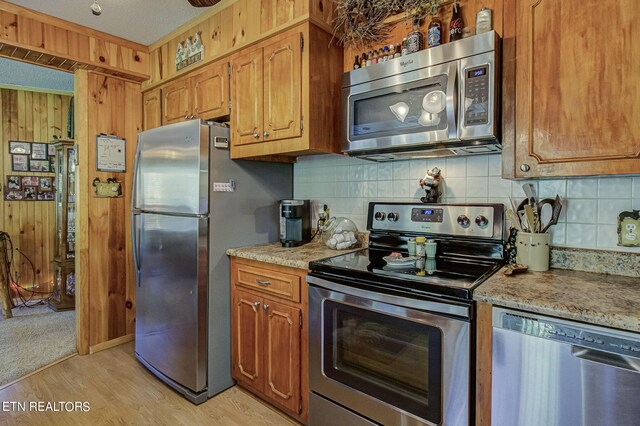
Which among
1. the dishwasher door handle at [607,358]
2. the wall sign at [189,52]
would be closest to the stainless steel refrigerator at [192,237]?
the wall sign at [189,52]

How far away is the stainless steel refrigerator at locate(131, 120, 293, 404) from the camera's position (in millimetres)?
2025

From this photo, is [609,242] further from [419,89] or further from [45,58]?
[45,58]

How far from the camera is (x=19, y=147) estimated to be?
3965 mm

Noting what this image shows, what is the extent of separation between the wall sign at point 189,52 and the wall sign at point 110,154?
0.81 meters

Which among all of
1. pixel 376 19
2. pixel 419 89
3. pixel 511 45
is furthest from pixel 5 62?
pixel 511 45

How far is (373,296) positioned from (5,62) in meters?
4.00

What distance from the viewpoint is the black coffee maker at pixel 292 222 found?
86.4 inches

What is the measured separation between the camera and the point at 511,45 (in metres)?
1.42

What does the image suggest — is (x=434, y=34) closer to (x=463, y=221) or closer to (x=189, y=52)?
(x=463, y=221)

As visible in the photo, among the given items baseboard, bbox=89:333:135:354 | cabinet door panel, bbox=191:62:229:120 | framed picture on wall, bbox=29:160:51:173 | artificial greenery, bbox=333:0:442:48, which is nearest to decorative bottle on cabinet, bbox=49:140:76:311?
framed picture on wall, bbox=29:160:51:173

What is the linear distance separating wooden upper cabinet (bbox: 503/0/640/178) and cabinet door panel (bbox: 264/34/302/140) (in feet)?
3.32

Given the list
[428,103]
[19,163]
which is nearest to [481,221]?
[428,103]

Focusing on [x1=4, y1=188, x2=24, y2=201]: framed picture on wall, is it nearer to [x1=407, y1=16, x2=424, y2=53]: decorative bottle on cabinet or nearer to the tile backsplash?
the tile backsplash

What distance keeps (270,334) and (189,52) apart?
2.05 meters
